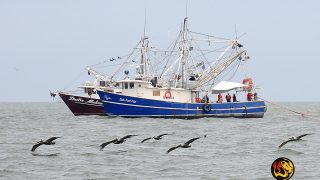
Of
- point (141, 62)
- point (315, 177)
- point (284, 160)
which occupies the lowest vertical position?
point (315, 177)

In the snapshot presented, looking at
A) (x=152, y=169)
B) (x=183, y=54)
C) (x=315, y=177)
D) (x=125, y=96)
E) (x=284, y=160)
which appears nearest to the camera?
(x=284, y=160)

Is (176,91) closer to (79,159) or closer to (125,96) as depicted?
(125,96)

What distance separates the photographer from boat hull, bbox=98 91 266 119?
2896 inches

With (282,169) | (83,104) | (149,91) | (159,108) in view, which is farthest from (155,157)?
(83,104)

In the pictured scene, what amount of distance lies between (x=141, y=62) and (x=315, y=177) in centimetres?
5675

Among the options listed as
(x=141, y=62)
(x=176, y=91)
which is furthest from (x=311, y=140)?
(x=141, y=62)

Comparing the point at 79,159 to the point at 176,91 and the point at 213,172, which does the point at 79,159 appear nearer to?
the point at 213,172

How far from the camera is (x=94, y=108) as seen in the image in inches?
3386

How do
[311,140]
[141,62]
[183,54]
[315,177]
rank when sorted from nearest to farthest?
[315,177] < [311,140] < [183,54] < [141,62]

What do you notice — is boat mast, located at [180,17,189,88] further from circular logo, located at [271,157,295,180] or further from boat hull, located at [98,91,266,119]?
circular logo, located at [271,157,295,180]

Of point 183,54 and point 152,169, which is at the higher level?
point 183,54

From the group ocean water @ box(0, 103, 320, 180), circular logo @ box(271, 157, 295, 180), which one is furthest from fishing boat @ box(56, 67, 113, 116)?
circular logo @ box(271, 157, 295, 180)

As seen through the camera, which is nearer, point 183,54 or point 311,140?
point 311,140

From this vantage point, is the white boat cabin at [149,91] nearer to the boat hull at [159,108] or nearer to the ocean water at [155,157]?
the boat hull at [159,108]
